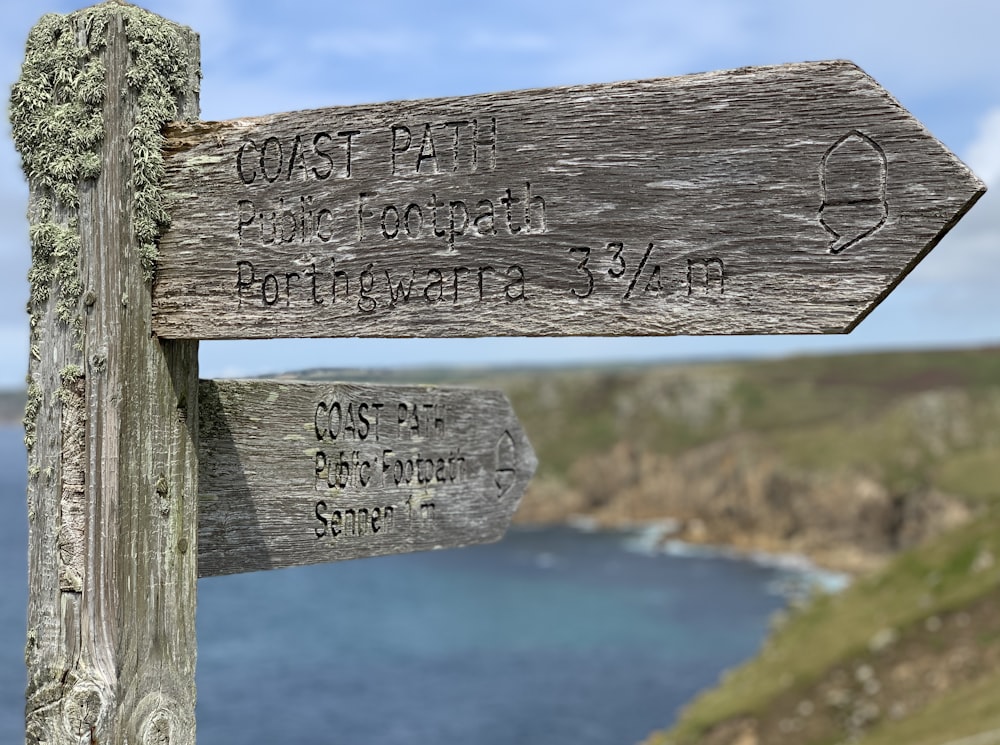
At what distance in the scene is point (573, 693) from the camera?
54594 millimetres

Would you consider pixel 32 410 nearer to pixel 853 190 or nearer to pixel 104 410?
pixel 104 410

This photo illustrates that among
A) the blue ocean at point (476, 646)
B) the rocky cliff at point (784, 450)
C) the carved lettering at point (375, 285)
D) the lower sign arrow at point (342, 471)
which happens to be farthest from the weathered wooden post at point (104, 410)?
the rocky cliff at point (784, 450)

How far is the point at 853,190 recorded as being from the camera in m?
2.26

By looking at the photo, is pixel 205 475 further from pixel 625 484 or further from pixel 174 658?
pixel 625 484

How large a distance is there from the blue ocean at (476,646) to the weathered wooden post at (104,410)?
4596 centimetres

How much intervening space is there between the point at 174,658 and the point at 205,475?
1.93 feet

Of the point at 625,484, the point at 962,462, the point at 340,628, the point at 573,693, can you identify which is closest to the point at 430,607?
the point at 340,628

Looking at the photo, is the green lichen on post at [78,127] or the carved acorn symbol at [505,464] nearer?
the green lichen on post at [78,127]

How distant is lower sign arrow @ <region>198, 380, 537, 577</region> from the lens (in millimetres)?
3307

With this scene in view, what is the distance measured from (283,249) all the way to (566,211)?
2.80ft

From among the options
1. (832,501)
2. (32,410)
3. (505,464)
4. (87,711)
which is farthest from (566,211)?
(832,501)

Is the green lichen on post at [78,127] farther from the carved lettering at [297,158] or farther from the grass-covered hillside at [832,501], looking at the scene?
the grass-covered hillside at [832,501]

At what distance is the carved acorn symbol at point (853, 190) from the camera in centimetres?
224

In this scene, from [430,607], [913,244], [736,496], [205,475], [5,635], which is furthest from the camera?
[736,496]
